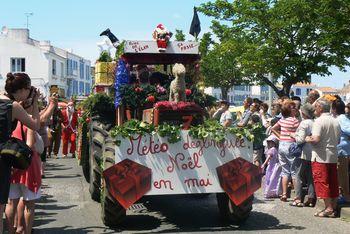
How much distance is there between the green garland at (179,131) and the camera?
6.62 meters

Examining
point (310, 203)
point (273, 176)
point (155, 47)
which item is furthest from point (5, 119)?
point (273, 176)

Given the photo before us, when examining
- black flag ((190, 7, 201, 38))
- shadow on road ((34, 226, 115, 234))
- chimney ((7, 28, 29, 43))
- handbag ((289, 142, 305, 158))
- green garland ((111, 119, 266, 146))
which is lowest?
shadow on road ((34, 226, 115, 234))

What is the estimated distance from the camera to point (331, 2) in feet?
51.2

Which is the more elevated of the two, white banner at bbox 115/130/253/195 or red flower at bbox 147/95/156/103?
red flower at bbox 147/95/156/103

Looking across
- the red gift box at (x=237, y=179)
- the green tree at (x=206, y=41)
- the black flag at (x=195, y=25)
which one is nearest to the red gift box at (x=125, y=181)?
the red gift box at (x=237, y=179)

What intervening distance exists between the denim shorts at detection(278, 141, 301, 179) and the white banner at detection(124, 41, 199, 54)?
7.08 feet

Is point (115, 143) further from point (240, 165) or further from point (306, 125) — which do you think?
point (306, 125)

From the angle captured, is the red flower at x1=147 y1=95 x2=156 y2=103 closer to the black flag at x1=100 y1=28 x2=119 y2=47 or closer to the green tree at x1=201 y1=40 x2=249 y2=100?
the black flag at x1=100 y1=28 x2=119 y2=47

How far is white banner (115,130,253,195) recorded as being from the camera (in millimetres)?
6621

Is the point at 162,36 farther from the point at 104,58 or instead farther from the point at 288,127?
the point at 104,58

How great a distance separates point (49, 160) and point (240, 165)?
955 cm

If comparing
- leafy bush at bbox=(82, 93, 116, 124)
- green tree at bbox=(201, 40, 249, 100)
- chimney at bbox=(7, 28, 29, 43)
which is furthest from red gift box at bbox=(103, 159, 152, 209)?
chimney at bbox=(7, 28, 29, 43)

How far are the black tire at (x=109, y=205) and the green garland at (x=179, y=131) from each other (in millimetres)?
237

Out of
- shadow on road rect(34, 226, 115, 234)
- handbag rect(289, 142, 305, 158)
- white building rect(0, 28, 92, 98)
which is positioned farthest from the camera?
white building rect(0, 28, 92, 98)
